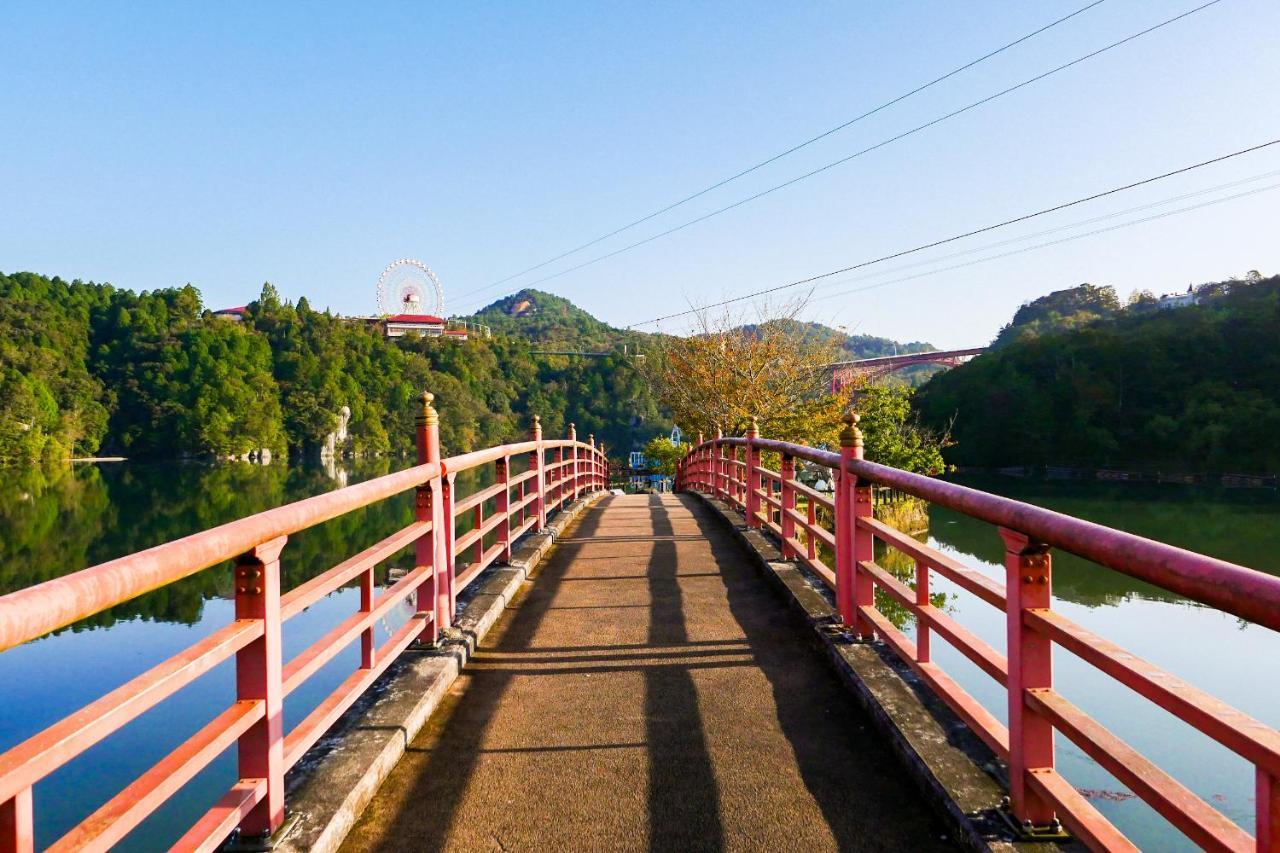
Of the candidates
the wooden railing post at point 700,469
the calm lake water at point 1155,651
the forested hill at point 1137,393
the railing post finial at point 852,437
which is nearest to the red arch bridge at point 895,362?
the forested hill at point 1137,393

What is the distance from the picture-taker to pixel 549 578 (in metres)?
5.97

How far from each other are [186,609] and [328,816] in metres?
33.6

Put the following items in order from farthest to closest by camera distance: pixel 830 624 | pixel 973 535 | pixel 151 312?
1. pixel 151 312
2. pixel 973 535
3. pixel 830 624

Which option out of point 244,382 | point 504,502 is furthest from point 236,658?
point 244,382

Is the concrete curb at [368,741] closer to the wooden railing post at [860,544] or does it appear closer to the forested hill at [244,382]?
the wooden railing post at [860,544]

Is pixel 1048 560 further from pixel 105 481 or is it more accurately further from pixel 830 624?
pixel 105 481

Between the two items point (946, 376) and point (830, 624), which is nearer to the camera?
point (830, 624)

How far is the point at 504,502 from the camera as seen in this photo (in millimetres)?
5656

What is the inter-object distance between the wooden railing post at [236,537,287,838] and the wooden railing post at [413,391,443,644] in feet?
5.02

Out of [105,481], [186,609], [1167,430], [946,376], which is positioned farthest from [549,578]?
[105,481]

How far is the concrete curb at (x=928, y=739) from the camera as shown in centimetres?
227

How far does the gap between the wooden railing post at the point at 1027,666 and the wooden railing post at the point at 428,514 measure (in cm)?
→ 244

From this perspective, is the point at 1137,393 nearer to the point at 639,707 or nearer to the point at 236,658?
the point at 639,707

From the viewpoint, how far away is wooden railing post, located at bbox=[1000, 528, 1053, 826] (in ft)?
7.03
